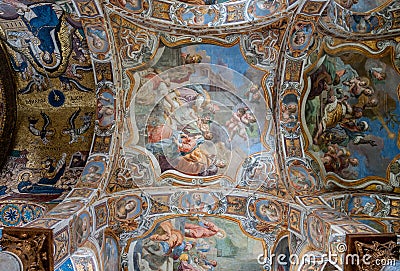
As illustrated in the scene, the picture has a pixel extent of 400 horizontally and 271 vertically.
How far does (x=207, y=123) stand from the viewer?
36.3ft

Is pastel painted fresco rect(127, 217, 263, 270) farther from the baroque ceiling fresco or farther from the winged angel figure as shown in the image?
the winged angel figure

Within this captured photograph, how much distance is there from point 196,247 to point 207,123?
3.24 meters

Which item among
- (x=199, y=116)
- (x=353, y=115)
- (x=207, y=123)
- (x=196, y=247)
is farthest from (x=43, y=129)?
(x=353, y=115)

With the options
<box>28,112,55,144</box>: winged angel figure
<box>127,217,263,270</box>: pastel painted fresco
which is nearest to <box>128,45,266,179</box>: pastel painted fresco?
<box>127,217,263,270</box>: pastel painted fresco

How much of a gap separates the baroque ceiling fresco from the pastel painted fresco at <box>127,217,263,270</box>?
0.03m

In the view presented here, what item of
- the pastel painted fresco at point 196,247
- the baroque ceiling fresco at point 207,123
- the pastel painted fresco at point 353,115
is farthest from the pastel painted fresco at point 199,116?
the pastel painted fresco at point 353,115

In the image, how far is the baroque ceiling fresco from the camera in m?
10.3

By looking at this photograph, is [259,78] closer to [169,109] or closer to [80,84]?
[169,109]

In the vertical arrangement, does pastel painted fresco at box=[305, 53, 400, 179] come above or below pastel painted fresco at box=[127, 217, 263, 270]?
above

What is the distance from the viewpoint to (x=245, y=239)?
1079 cm

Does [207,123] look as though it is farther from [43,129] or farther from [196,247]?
[43,129]

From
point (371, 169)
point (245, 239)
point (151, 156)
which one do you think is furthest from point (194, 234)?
point (371, 169)

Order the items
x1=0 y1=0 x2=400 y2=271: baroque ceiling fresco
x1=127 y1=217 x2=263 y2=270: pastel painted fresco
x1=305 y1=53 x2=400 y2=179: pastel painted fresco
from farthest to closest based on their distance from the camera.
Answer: x1=127 y1=217 x2=263 y2=270: pastel painted fresco → x1=305 y1=53 x2=400 y2=179: pastel painted fresco → x1=0 y1=0 x2=400 y2=271: baroque ceiling fresco

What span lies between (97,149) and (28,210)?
2.22m
